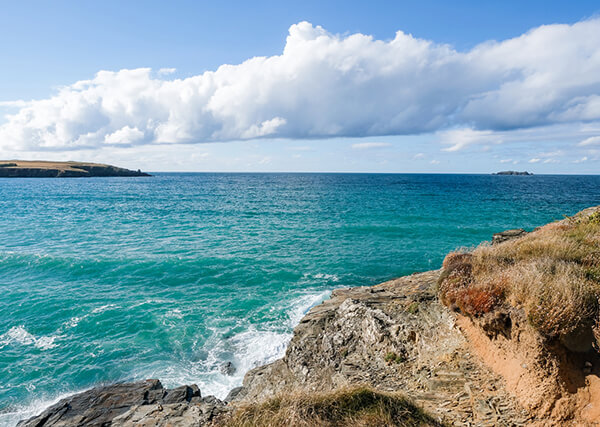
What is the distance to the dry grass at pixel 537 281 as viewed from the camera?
→ 27.5ft

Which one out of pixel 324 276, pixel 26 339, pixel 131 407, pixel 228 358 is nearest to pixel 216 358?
pixel 228 358

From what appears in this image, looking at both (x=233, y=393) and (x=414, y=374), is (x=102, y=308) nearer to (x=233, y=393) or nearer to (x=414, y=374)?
(x=233, y=393)

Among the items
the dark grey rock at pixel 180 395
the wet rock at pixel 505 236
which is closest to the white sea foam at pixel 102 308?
the dark grey rock at pixel 180 395

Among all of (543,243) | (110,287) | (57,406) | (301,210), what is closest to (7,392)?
(57,406)

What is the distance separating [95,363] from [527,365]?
63.4ft

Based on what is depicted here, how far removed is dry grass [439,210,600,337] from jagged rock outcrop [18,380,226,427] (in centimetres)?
864

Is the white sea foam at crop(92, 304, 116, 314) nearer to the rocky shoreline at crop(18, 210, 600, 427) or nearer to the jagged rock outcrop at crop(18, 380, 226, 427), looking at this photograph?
the jagged rock outcrop at crop(18, 380, 226, 427)

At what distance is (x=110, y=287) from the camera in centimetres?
2612

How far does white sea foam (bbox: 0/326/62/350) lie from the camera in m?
18.4

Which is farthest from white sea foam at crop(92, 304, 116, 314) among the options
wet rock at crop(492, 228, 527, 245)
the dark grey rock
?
wet rock at crop(492, 228, 527, 245)

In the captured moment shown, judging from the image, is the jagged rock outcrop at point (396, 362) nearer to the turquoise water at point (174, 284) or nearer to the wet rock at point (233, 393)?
the wet rock at point (233, 393)

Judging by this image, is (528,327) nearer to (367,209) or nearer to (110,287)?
(110,287)

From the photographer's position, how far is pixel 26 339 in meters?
19.0

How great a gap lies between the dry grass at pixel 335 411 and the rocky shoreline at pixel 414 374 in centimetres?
Result: 39
